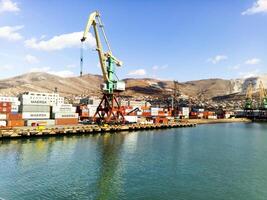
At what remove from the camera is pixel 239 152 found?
3456 cm

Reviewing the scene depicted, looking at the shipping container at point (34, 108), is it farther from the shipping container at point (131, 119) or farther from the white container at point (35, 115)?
the shipping container at point (131, 119)

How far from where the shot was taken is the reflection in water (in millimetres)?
18578

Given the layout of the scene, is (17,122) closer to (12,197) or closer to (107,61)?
(107,61)

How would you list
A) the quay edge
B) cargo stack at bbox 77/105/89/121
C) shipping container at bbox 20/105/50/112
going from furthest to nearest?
cargo stack at bbox 77/105/89/121, shipping container at bbox 20/105/50/112, the quay edge

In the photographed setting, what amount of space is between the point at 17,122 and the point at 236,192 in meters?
38.4

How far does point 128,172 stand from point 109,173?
1.54 metres

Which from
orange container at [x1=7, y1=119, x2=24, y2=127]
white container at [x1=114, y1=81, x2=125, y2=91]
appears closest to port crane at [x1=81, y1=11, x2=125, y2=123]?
white container at [x1=114, y1=81, x2=125, y2=91]

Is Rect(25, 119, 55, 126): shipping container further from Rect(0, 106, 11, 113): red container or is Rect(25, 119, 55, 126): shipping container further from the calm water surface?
the calm water surface

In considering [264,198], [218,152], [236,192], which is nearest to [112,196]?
[236,192]

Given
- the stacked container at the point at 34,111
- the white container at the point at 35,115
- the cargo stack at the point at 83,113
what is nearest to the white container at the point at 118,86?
the stacked container at the point at 34,111

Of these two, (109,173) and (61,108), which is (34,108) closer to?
(61,108)

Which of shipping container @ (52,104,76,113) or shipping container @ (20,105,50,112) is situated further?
shipping container @ (52,104,76,113)

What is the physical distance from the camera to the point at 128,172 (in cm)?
2344

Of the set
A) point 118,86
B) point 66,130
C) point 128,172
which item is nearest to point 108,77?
point 118,86
